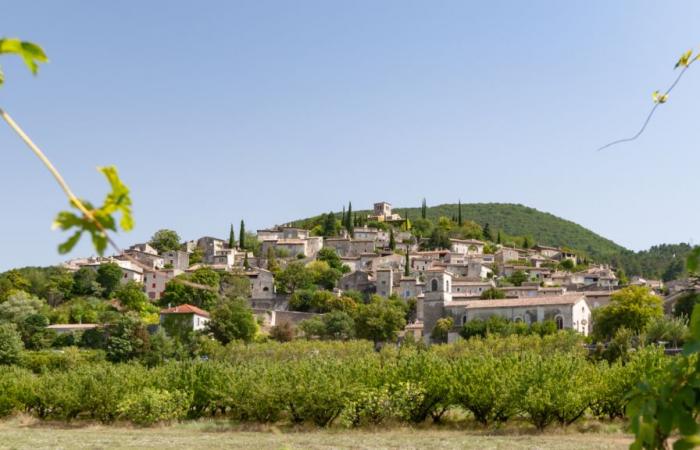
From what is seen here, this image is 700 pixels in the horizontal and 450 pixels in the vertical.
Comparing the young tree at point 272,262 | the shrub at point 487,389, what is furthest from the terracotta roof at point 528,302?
the shrub at point 487,389

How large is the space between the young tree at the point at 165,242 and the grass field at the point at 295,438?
80695 millimetres

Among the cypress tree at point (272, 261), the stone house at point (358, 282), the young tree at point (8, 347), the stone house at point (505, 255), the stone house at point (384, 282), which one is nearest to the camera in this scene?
the young tree at point (8, 347)

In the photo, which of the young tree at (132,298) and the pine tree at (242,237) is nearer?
the young tree at (132,298)

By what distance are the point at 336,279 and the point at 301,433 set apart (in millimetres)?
60540

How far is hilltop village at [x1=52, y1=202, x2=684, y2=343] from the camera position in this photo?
64188 mm

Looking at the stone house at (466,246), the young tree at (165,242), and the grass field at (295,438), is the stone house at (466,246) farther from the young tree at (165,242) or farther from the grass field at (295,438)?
the grass field at (295,438)

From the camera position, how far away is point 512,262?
323 ft

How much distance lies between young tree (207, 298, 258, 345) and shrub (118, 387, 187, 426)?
28.1 meters

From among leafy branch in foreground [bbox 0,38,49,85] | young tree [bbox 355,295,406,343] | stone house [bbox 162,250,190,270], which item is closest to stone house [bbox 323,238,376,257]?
stone house [bbox 162,250,190,270]

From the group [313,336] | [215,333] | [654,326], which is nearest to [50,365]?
[215,333]

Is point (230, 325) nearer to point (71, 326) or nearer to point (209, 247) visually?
point (71, 326)

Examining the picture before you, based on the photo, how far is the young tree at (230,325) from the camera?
5919cm

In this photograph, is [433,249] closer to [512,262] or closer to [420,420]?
[512,262]

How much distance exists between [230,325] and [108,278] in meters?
25.9
